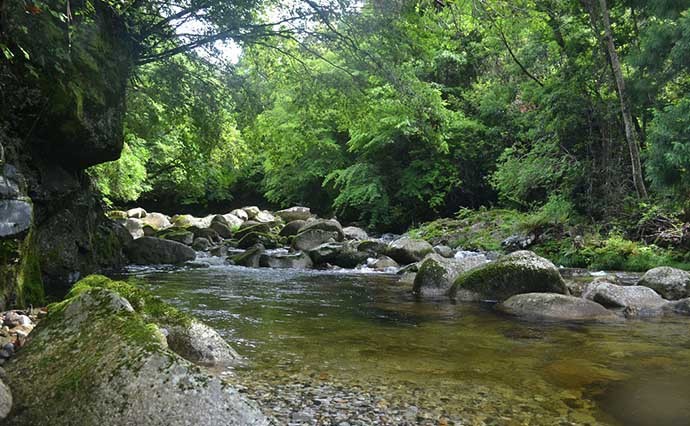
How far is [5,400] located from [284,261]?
10271 mm

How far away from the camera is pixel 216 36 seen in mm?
9727

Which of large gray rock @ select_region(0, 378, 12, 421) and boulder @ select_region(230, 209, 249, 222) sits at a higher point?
boulder @ select_region(230, 209, 249, 222)

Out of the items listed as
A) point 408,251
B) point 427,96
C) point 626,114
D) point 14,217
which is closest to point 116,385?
point 14,217

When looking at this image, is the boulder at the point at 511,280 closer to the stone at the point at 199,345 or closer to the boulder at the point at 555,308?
the boulder at the point at 555,308

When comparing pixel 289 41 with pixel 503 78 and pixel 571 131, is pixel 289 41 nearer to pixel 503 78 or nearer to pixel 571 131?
pixel 571 131

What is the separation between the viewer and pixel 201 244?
1777cm

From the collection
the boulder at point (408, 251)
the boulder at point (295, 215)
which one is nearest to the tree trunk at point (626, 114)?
the boulder at point (408, 251)

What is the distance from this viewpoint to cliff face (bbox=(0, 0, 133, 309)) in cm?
523

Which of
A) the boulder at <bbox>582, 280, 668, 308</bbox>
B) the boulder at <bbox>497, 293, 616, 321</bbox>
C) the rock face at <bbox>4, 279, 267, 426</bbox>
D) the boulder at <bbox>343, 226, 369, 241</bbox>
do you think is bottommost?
the rock face at <bbox>4, 279, 267, 426</bbox>

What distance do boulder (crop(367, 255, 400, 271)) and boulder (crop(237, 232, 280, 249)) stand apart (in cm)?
580

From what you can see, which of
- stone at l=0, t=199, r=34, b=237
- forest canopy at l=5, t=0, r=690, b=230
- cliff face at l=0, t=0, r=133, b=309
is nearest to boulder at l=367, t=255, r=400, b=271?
forest canopy at l=5, t=0, r=690, b=230

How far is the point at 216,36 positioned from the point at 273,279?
15.5ft

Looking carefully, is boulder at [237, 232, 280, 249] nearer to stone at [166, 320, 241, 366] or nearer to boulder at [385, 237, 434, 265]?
boulder at [385, 237, 434, 265]

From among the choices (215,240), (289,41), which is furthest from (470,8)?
(215,240)
